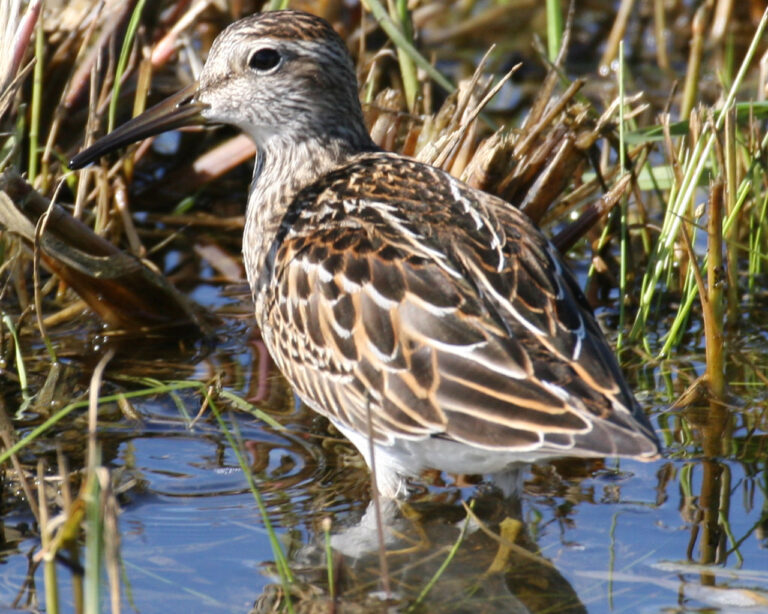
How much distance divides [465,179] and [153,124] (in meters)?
1.36

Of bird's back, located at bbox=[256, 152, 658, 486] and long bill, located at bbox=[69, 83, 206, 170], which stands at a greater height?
long bill, located at bbox=[69, 83, 206, 170]

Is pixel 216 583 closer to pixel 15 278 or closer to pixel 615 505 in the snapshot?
pixel 615 505

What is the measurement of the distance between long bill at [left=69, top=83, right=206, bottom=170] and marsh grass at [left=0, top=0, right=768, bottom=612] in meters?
0.28

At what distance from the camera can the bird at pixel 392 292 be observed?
396 centimetres

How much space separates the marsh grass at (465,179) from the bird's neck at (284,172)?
0.50 meters

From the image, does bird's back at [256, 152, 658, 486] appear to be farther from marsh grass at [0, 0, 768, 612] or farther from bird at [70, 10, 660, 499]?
marsh grass at [0, 0, 768, 612]

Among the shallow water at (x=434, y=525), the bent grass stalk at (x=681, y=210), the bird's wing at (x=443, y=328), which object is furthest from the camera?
the bent grass stalk at (x=681, y=210)

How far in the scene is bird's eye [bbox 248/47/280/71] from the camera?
199 inches

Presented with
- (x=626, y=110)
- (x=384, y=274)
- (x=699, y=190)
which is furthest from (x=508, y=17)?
(x=384, y=274)

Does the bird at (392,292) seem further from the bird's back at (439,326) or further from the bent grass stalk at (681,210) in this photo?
the bent grass stalk at (681,210)

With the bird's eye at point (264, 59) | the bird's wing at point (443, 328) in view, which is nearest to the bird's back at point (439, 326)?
the bird's wing at point (443, 328)

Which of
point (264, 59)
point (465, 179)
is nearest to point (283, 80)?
point (264, 59)

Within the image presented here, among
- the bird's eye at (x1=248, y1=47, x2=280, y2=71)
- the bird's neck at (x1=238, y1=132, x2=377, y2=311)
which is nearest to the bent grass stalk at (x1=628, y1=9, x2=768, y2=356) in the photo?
the bird's neck at (x1=238, y1=132, x2=377, y2=311)

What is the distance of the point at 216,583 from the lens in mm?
4086
